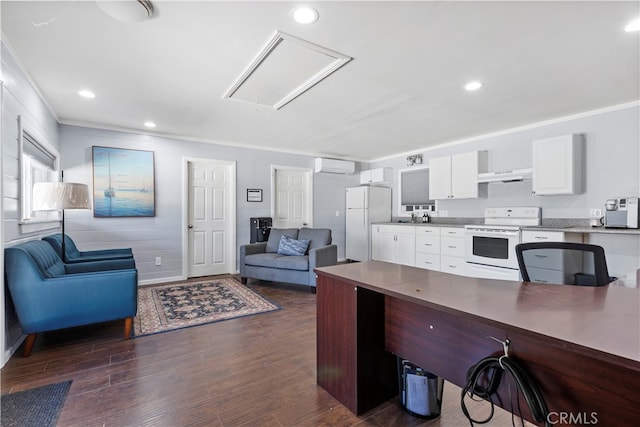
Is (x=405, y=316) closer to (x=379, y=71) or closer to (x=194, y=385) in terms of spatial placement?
(x=194, y=385)

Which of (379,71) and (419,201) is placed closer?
(379,71)

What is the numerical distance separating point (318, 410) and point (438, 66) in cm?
276

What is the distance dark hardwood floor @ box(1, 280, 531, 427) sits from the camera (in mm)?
1653

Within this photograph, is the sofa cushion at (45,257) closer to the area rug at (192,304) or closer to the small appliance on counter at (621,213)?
the area rug at (192,304)

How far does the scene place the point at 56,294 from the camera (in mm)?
2375

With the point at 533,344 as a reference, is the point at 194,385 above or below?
below

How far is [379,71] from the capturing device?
268 cm

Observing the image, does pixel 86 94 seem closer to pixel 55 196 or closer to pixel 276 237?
pixel 55 196

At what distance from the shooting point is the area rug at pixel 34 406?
1.61 m

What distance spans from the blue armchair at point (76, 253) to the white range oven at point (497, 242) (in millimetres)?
4767

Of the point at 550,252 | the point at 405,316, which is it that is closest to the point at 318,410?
the point at 405,316

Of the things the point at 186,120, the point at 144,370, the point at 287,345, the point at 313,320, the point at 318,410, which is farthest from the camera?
the point at 186,120

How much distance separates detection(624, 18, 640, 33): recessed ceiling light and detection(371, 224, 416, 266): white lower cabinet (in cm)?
371

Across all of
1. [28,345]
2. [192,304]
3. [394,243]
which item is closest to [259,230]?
[192,304]
